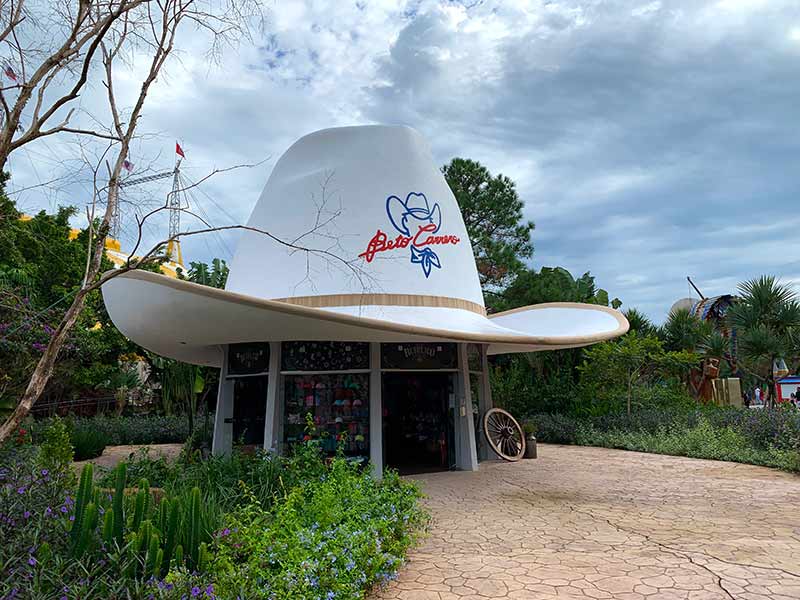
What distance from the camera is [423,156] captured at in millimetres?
11148

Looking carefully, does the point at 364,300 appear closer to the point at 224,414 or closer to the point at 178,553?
the point at 224,414

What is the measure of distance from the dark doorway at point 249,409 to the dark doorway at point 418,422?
8.55ft

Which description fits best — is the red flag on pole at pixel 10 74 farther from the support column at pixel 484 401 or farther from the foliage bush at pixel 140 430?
the foliage bush at pixel 140 430

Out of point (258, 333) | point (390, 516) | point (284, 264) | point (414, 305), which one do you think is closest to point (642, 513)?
point (390, 516)

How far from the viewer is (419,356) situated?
10.4 metres

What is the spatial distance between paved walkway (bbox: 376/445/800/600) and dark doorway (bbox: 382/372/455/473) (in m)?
1.18

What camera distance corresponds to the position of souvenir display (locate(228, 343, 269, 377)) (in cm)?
1020

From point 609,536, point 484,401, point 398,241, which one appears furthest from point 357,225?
point 609,536

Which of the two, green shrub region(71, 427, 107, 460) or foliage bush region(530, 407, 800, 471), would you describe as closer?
foliage bush region(530, 407, 800, 471)

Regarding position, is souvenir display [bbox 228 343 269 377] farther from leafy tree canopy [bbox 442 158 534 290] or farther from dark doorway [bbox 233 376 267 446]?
leafy tree canopy [bbox 442 158 534 290]

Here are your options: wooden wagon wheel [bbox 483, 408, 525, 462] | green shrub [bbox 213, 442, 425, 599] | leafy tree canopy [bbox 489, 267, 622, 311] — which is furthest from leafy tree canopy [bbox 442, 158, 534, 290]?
green shrub [bbox 213, 442, 425, 599]

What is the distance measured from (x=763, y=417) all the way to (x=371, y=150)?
32.9ft

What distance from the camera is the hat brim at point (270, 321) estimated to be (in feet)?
23.4

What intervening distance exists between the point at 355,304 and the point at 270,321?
2.23 m
